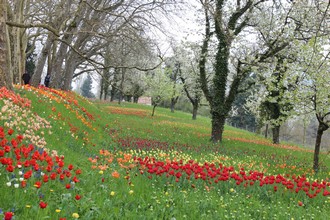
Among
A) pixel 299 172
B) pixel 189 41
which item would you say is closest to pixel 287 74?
pixel 299 172

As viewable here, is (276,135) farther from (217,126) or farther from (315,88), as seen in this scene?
(315,88)

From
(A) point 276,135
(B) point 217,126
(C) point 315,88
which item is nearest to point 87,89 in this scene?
(A) point 276,135

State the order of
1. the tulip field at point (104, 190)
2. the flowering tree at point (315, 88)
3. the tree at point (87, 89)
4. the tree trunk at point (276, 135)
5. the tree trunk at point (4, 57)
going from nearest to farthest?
the tulip field at point (104, 190)
the tree trunk at point (4, 57)
the flowering tree at point (315, 88)
the tree trunk at point (276, 135)
the tree at point (87, 89)

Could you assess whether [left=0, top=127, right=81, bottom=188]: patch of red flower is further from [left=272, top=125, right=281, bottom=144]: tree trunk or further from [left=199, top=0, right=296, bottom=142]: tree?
[left=272, top=125, right=281, bottom=144]: tree trunk

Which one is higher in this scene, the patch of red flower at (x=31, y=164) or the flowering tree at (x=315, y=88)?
the flowering tree at (x=315, y=88)

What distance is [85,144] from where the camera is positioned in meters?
10.6

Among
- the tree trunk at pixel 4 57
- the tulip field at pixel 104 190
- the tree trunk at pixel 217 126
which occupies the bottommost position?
the tulip field at pixel 104 190

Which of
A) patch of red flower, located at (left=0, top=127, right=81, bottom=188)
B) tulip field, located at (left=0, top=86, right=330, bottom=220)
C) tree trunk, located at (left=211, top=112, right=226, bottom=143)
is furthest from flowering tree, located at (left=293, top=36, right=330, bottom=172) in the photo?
patch of red flower, located at (left=0, top=127, right=81, bottom=188)

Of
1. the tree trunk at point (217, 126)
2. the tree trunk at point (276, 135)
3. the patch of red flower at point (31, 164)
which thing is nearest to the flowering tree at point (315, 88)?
the tree trunk at point (217, 126)

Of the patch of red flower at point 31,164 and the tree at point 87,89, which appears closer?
the patch of red flower at point 31,164

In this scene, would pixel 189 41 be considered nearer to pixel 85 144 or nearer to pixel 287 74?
pixel 287 74

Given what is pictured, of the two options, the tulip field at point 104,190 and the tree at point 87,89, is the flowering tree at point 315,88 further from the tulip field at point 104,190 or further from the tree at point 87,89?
the tree at point 87,89

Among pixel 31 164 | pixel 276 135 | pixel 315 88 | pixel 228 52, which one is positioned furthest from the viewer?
pixel 276 135

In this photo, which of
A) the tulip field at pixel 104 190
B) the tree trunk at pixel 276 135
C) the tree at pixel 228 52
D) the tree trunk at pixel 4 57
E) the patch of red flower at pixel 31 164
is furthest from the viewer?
the tree trunk at pixel 276 135
